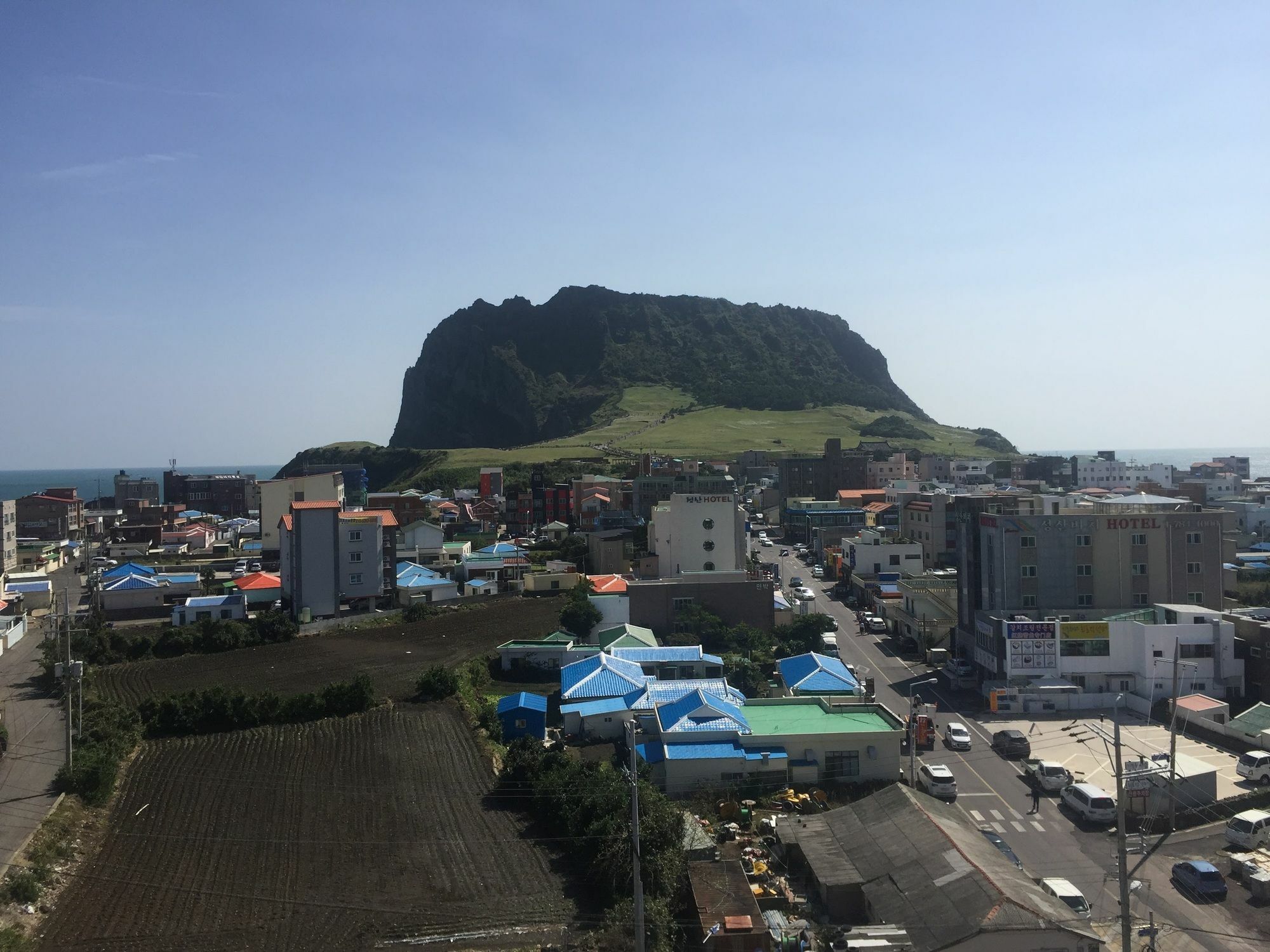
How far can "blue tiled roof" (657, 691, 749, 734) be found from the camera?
13094 mm

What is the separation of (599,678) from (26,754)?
8.40 m

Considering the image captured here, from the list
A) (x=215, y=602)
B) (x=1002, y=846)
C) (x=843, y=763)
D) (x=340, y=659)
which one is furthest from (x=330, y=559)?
(x=1002, y=846)

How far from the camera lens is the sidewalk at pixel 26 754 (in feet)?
34.6

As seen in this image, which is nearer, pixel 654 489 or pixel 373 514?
pixel 373 514

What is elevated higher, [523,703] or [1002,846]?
[523,703]

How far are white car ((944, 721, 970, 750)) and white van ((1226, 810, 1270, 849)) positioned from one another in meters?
3.87

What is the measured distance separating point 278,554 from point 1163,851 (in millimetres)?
24956

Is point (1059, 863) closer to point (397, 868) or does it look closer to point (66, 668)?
point (397, 868)

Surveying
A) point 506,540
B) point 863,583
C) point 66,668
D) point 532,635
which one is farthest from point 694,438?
point 66,668

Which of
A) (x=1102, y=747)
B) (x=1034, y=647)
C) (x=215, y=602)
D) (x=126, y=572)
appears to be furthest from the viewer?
(x=126, y=572)

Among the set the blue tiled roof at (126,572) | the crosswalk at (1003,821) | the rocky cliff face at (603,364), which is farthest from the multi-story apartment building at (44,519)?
the rocky cliff face at (603,364)

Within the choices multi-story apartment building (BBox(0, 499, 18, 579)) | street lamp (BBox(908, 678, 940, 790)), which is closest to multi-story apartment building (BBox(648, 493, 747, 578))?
street lamp (BBox(908, 678, 940, 790))

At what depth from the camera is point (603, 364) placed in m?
106

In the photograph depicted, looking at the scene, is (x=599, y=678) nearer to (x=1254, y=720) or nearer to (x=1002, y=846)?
(x=1002, y=846)
